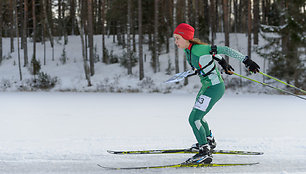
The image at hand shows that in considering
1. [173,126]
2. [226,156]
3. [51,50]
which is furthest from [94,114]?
[51,50]

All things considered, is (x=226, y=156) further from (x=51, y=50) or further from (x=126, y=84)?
(x=51, y=50)

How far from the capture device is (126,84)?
58.3 ft

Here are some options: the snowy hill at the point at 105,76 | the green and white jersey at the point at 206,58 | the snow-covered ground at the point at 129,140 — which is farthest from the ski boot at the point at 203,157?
the snowy hill at the point at 105,76

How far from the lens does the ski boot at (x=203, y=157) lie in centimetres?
357

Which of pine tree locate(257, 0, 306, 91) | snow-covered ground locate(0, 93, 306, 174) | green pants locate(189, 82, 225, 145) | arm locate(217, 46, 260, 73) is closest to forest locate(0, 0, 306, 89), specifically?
pine tree locate(257, 0, 306, 91)

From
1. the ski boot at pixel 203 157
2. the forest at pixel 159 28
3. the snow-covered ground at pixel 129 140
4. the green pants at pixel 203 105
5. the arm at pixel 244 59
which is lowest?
the snow-covered ground at pixel 129 140

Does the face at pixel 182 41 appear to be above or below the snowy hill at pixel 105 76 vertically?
above

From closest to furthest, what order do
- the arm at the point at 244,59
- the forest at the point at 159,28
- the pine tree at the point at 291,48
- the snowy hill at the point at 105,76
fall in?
the arm at the point at 244,59 → the pine tree at the point at 291,48 → the forest at the point at 159,28 → the snowy hill at the point at 105,76

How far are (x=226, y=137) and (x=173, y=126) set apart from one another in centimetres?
152

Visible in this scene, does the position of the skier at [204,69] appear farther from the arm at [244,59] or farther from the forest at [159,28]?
the forest at [159,28]

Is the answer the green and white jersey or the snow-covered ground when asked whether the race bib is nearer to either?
the green and white jersey

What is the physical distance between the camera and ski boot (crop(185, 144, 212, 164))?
3570 millimetres

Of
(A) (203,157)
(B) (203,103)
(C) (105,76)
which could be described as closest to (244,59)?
(B) (203,103)

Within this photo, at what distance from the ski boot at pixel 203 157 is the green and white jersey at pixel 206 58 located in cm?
85
